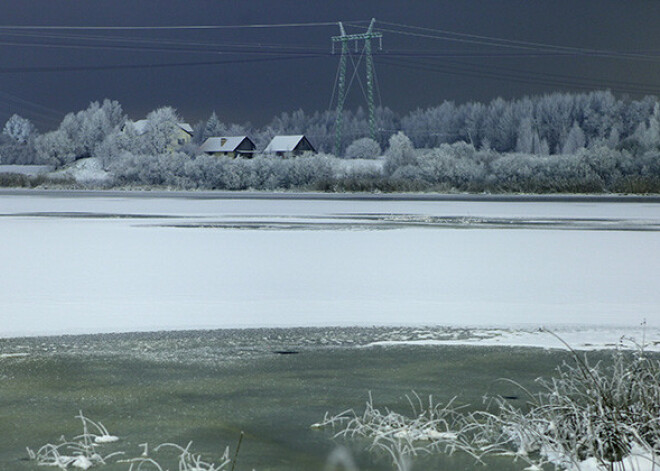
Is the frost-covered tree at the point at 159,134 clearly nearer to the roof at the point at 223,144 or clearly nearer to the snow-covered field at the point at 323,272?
the roof at the point at 223,144

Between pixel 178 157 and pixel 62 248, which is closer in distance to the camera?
pixel 62 248

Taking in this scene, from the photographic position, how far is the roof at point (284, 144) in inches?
5039

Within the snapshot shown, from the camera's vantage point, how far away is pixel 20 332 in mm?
11062

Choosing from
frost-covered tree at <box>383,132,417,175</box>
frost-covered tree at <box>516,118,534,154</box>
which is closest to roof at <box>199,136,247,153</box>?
frost-covered tree at <box>516,118,534,154</box>

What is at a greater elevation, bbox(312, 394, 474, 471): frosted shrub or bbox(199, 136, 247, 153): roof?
bbox(199, 136, 247, 153): roof

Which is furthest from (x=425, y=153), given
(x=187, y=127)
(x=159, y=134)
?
(x=187, y=127)

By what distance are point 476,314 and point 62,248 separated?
11.7 m

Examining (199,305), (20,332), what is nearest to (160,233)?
(199,305)

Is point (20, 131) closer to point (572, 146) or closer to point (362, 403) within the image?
point (572, 146)

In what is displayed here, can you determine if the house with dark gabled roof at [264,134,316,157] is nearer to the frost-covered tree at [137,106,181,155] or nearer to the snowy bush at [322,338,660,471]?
the frost-covered tree at [137,106,181,155]

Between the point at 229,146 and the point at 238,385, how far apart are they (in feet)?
387

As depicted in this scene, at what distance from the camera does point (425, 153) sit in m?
72.4

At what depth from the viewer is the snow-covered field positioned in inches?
484

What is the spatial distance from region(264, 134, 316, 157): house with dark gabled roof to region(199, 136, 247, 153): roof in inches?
168
